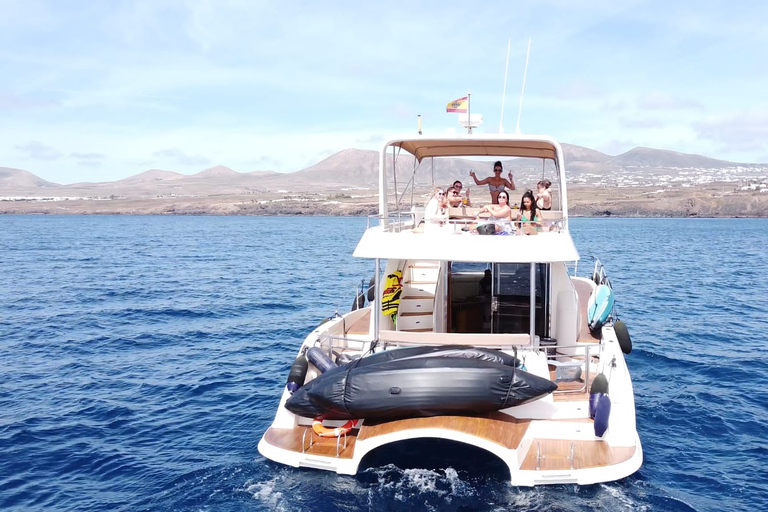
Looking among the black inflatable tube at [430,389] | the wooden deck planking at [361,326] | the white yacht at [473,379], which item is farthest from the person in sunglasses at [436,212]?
the black inflatable tube at [430,389]

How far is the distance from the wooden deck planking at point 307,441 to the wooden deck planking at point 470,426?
45cm

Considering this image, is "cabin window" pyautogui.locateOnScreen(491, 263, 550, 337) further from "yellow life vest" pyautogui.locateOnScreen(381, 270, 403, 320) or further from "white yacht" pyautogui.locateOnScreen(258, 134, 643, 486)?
"yellow life vest" pyautogui.locateOnScreen(381, 270, 403, 320)

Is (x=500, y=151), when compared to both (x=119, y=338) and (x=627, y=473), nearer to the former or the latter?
(x=627, y=473)

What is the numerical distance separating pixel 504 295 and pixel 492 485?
4.31m

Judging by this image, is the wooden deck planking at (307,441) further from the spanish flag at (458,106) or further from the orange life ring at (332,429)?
the spanish flag at (458,106)

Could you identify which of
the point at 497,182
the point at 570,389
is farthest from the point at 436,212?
the point at 570,389

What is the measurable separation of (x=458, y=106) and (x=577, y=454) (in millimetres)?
7573

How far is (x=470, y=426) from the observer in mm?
9508

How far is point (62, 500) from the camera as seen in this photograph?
10508 millimetres

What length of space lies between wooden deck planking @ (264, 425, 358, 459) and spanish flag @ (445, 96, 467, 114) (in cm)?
716

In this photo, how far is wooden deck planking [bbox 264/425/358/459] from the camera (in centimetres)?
998

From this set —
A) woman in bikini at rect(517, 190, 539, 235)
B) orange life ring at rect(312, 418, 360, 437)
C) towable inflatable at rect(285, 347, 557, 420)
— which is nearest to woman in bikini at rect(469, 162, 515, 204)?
woman in bikini at rect(517, 190, 539, 235)

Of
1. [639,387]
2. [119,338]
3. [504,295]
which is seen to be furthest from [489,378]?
[119,338]

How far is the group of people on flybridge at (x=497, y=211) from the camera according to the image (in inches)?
484
